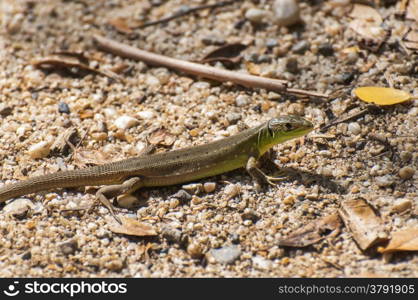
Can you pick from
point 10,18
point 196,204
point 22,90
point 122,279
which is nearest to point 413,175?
point 196,204

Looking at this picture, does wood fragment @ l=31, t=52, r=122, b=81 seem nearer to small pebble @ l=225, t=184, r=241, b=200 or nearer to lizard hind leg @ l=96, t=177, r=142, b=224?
lizard hind leg @ l=96, t=177, r=142, b=224

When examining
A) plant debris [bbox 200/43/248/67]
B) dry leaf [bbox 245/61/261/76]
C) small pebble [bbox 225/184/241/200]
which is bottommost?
small pebble [bbox 225/184/241/200]

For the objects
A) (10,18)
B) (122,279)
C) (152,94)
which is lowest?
(122,279)

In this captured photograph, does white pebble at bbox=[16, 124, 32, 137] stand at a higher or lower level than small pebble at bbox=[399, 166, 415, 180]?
higher

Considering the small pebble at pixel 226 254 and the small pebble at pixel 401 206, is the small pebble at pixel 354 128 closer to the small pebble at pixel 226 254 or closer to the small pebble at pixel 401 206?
the small pebble at pixel 401 206

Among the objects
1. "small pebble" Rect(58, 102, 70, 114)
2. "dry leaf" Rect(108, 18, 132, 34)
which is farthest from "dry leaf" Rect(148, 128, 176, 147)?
"dry leaf" Rect(108, 18, 132, 34)

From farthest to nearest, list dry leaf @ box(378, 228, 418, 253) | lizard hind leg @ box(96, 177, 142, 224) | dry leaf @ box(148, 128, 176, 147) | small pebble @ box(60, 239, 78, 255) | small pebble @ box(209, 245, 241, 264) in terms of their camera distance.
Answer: dry leaf @ box(148, 128, 176, 147), lizard hind leg @ box(96, 177, 142, 224), small pebble @ box(60, 239, 78, 255), small pebble @ box(209, 245, 241, 264), dry leaf @ box(378, 228, 418, 253)

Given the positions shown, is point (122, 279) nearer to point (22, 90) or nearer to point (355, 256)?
point (355, 256)

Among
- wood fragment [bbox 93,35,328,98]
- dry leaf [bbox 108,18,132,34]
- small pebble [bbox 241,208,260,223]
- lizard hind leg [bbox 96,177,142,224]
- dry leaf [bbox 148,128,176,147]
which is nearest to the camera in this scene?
small pebble [bbox 241,208,260,223]
